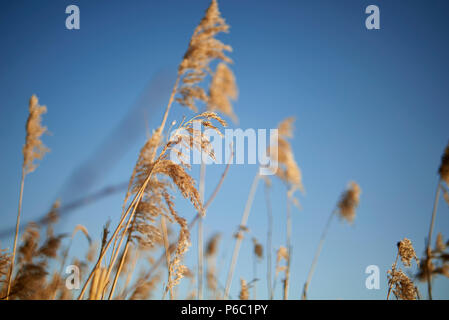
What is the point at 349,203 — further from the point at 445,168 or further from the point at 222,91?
the point at 222,91

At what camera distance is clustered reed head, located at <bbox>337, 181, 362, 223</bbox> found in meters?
4.71

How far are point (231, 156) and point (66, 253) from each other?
3.15 meters

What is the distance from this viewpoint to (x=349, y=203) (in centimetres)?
475

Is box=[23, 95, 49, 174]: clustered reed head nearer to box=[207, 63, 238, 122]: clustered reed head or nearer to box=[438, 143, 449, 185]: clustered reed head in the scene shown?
box=[207, 63, 238, 122]: clustered reed head

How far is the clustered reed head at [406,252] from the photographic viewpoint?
199cm

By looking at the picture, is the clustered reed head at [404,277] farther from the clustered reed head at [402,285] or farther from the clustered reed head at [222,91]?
the clustered reed head at [222,91]

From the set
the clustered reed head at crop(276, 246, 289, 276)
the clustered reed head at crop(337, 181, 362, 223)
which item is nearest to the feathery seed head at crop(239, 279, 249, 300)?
the clustered reed head at crop(276, 246, 289, 276)

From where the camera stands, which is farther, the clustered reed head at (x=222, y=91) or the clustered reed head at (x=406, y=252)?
the clustered reed head at (x=222, y=91)

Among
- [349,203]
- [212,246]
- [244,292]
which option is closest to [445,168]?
[349,203]

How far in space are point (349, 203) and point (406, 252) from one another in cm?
289

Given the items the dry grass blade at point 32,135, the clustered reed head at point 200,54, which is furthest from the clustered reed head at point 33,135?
the clustered reed head at point 200,54

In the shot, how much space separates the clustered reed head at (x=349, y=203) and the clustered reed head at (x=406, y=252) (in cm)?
281

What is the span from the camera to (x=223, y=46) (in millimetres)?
Answer: 3139
